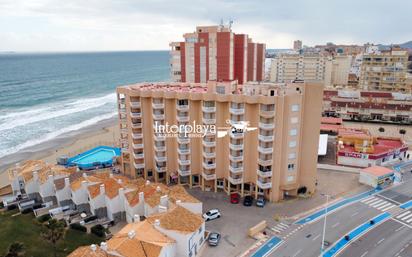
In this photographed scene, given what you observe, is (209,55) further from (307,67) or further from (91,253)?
(307,67)

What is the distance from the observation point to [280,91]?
2067 inches

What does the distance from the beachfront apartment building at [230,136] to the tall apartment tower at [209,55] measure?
34.0 m

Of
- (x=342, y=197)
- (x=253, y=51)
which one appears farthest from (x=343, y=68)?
(x=342, y=197)

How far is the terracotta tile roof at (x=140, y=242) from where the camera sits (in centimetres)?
3462

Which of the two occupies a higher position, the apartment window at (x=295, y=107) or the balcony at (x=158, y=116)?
the apartment window at (x=295, y=107)

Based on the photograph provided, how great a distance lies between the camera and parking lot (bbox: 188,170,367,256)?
4288cm

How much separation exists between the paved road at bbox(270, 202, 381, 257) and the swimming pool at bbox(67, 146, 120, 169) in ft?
144

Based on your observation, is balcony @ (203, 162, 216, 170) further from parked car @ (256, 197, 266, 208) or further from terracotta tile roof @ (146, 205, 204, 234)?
terracotta tile roof @ (146, 205, 204, 234)

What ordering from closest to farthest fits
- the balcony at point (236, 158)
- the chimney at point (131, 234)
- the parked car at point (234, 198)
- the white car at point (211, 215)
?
the chimney at point (131, 234), the white car at point (211, 215), the parked car at point (234, 198), the balcony at point (236, 158)

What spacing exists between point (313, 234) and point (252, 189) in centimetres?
1410

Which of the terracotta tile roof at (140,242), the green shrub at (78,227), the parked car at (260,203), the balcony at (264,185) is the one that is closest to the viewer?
the terracotta tile roof at (140,242)

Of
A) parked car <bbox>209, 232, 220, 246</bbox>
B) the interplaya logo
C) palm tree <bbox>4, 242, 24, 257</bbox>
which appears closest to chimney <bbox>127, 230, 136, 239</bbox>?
parked car <bbox>209, 232, 220, 246</bbox>

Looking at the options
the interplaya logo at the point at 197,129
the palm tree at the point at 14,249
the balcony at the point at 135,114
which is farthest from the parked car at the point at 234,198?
the palm tree at the point at 14,249

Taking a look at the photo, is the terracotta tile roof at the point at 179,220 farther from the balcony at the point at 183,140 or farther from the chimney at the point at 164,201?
the balcony at the point at 183,140
